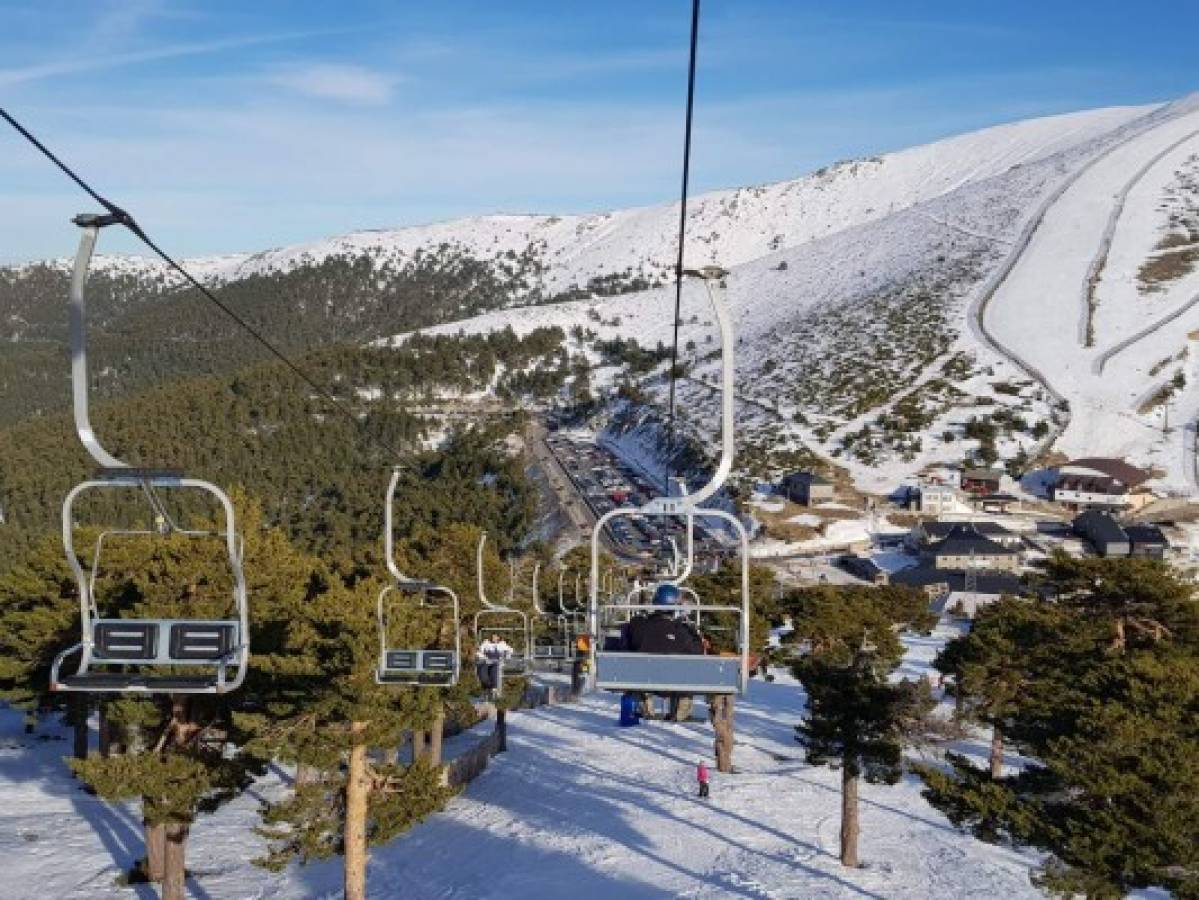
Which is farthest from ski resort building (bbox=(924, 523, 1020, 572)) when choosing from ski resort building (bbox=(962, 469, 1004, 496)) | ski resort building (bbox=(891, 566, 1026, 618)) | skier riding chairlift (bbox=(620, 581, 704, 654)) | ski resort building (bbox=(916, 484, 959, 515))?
skier riding chairlift (bbox=(620, 581, 704, 654))

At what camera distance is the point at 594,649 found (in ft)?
31.0

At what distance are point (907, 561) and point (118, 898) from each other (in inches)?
2505

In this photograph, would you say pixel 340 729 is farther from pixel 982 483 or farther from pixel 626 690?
pixel 982 483

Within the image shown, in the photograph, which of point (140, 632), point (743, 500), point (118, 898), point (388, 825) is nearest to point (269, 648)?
point (388, 825)

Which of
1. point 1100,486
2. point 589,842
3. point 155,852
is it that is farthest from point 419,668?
point 1100,486

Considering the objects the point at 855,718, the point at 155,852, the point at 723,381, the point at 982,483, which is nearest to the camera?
the point at 723,381

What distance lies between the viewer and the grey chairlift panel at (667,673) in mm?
9000

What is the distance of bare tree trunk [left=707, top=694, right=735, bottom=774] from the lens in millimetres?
32719

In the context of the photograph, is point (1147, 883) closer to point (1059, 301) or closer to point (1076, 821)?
point (1076, 821)

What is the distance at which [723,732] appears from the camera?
33.5 metres

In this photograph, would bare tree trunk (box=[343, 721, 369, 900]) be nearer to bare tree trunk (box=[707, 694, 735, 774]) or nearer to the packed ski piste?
the packed ski piste

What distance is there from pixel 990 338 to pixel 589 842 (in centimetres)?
11863

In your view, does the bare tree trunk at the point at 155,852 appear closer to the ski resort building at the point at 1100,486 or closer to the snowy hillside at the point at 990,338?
the snowy hillside at the point at 990,338

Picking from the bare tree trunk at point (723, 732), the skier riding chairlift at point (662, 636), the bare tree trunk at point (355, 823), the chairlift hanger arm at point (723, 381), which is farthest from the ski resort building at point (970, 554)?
the chairlift hanger arm at point (723, 381)
